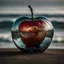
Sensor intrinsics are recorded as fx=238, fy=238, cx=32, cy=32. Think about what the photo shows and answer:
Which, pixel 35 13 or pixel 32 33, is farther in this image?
pixel 35 13

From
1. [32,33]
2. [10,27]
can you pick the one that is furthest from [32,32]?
[10,27]

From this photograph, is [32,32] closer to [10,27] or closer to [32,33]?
[32,33]
